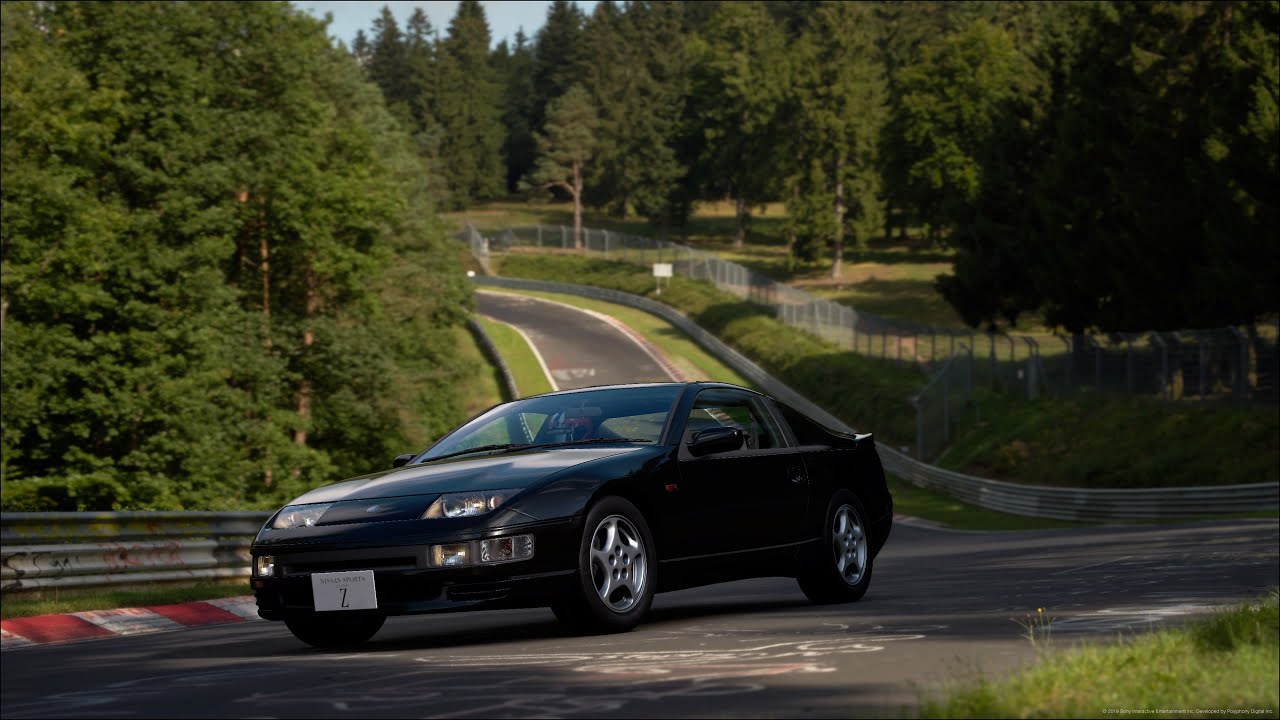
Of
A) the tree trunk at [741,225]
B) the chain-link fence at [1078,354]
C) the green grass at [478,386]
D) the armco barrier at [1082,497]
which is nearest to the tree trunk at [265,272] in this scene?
the green grass at [478,386]

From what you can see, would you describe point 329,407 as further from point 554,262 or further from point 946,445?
point 554,262

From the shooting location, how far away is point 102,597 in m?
15.6

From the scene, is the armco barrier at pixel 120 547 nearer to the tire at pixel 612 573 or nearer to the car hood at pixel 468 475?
the car hood at pixel 468 475

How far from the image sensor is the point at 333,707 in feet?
22.9

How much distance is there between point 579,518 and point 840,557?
3.08 metres

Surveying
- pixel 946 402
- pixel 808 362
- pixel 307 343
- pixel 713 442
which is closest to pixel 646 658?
pixel 713 442

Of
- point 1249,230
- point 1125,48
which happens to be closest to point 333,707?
point 1249,230

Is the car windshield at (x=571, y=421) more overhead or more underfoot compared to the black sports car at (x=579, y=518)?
more overhead

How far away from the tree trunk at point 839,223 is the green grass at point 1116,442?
183ft

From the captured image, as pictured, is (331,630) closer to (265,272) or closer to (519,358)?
(265,272)

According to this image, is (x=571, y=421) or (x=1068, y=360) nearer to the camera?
(x=571, y=421)

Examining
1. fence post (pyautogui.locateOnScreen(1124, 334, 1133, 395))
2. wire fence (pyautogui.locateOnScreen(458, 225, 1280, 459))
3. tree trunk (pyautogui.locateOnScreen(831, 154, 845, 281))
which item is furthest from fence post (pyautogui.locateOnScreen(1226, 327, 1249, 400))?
tree trunk (pyautogui.locateOnScreen(831, 154, 845, 281))

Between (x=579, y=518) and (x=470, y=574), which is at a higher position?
(x=579, y=518)

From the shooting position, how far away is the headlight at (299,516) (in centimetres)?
955
